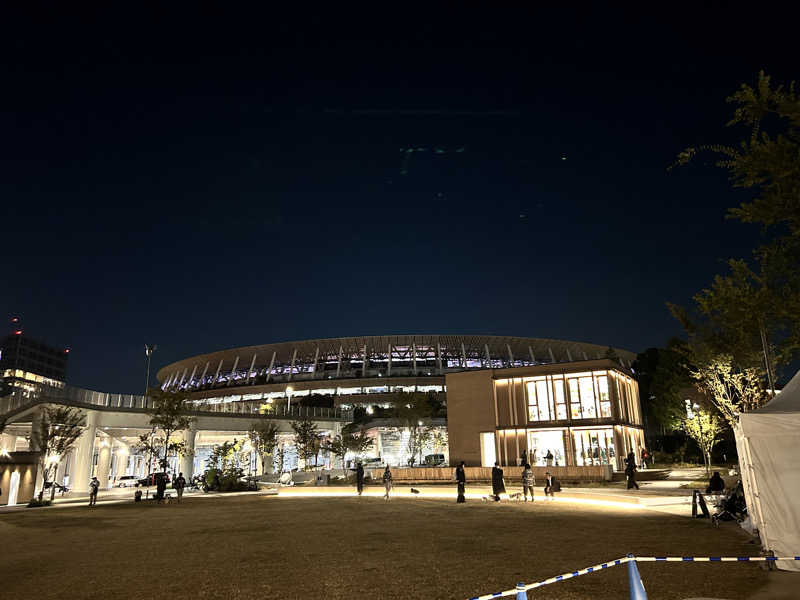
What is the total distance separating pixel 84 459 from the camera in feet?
119

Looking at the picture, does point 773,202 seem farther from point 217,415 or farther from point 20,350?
point 20,350

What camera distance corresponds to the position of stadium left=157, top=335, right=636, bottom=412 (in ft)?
275

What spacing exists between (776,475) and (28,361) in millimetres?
186836

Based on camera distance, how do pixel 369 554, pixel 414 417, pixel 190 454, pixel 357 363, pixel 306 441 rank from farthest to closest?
pixel 357 363 < pixel 414 417 < pixel 306 441 < pixel 190 454 < pixel 369 554

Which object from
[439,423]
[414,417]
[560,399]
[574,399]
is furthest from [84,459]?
[439,423]

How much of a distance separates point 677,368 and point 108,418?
170 ft

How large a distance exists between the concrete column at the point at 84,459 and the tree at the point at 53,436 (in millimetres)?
4146

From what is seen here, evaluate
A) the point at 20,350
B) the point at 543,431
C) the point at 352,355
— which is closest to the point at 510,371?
the point at 543,431

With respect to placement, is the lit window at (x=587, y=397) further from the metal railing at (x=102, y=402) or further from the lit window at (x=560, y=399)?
the metal railing at (x=102, y=402)

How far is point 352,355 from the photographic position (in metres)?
93.0

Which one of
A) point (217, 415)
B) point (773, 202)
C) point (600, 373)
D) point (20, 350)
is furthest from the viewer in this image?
point (20, 350)

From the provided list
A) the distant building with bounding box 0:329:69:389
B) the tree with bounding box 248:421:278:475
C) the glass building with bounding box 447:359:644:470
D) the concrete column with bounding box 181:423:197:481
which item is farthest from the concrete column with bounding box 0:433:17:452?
the distant building with bounding box 0:329:69:389

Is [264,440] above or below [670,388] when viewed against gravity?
below

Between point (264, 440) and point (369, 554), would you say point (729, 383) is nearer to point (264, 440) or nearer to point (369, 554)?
point (369, 554)
